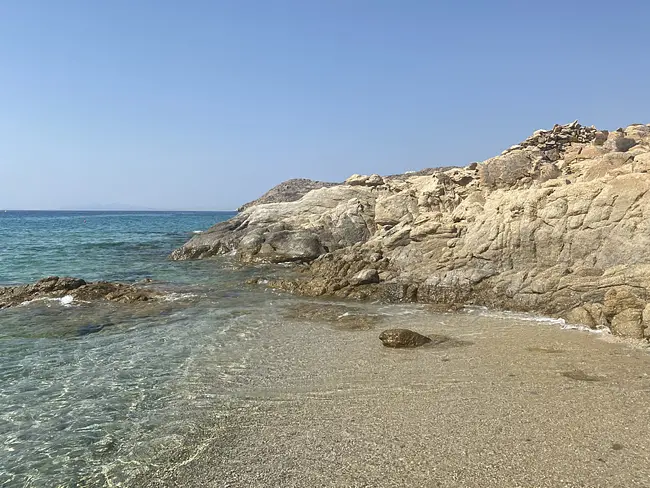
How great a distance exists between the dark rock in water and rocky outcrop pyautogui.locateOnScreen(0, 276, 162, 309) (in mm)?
11510

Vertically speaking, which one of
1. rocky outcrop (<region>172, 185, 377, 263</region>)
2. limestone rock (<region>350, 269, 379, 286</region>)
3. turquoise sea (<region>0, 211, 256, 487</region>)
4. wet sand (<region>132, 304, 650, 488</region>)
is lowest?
turquoise sea (<region>0, 211, 256, 487</region>)

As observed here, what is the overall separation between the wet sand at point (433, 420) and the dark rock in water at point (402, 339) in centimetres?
33

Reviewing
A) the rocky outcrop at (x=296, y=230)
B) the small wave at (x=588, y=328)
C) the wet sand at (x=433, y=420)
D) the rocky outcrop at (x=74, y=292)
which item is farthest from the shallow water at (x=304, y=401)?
the rocky outcrop at (x=296, y=230)

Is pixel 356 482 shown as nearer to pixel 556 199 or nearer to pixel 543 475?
pixel 543 475

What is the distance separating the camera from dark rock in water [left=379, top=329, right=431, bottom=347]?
41.6ft

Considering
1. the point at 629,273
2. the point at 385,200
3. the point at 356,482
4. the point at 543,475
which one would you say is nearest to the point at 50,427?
the point at 356,482

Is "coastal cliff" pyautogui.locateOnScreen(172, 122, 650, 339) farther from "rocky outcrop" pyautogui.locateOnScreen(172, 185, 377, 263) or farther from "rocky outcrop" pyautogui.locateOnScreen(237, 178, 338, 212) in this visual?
"rocky outcrop" pyautogui.locateOnScreen(237, 178, 338, 212)

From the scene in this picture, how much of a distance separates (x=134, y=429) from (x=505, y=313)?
12.8 metres

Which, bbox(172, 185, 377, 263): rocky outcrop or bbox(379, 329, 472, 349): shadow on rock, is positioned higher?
bbox(172, 185, 377, 263): rocky outcrop

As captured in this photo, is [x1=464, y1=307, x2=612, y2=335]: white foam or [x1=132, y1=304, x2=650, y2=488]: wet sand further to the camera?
[x1=464, y1=307, x2=612, y2=335]: white foam

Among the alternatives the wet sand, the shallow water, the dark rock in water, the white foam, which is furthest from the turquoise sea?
the white foam

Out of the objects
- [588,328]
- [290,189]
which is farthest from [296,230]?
[290,189]

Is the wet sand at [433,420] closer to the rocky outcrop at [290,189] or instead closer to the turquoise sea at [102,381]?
the turquoise sea at [102,381]

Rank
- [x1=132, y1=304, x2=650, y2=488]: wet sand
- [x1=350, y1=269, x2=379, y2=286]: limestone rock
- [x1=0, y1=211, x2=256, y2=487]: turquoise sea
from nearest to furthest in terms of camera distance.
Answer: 1. [x1=132, y1=304, x2=650, y2=488]: wet sand
2. [x1=0, y1=211, x2=256, y2=487]: turquoise sea
3. [x1=350, y1=269, x2=379, y2=286]: limestone rock
